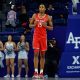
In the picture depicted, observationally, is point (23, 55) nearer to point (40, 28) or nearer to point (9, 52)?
point (9, 52)

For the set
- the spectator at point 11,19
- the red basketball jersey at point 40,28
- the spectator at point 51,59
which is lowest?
the spectator at point 51,59

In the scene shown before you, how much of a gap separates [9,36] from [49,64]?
168 cm

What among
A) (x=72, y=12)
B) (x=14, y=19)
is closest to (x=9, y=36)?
(x=72, y=12)

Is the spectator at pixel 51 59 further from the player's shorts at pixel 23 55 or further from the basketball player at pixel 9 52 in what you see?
the basketball player at pixel 9 52

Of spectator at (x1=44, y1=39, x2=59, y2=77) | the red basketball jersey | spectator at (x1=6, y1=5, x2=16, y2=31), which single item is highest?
the red basketball jersey

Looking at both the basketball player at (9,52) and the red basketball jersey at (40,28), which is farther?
the basketball player at (9,52)

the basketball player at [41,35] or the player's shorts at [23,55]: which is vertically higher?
the basketball player at [41,35]

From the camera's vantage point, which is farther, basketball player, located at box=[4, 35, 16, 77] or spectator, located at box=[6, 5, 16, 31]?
spectator, located at box=[6, 5, 16, 31]

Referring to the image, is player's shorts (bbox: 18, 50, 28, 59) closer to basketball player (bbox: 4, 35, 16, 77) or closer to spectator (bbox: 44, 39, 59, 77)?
basketball player (bbox: 4, 35, 16, 77)

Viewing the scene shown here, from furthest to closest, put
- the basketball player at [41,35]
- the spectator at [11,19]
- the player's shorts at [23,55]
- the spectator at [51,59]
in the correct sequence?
the spectator at [11,19] < the player's shorts at [23,55] < the spectator at [51,59] < the basketball player at [41,35]

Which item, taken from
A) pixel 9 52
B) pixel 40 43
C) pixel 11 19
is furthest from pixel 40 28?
pixel 11 19

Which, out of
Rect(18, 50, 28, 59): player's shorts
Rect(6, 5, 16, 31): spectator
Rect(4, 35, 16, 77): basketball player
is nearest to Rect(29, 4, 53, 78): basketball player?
Rect(18, 50, 28, 59): player's shorts

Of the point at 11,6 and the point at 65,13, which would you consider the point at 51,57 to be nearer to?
the point at 65,13

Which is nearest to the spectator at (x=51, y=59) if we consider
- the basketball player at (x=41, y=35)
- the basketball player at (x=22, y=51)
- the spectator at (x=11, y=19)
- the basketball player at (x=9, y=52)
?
the basketball player at (x=22, y=51)
